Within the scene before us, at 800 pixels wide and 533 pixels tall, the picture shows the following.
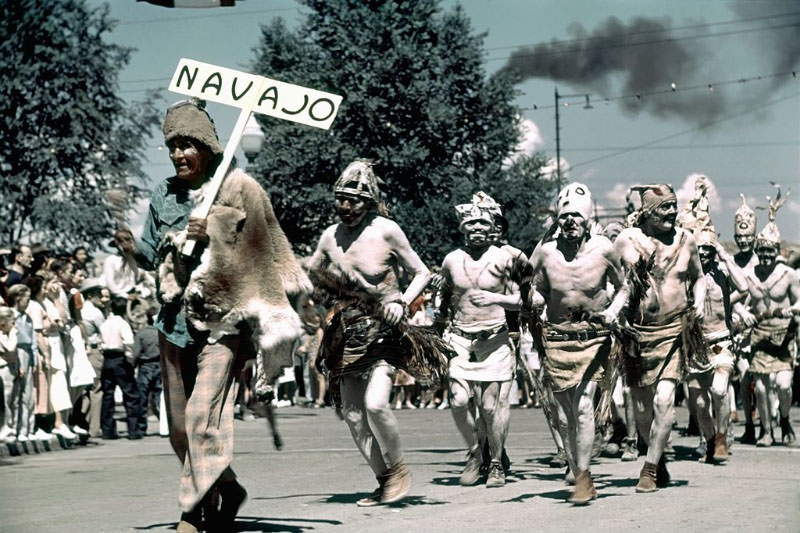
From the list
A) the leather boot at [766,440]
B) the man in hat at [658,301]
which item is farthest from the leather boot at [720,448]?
the man in hat at [658,301]

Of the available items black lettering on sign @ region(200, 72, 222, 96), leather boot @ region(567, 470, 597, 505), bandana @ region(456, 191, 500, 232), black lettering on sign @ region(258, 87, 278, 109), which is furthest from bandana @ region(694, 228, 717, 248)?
black lettering on sign @ region(200, 72, 222, 96)

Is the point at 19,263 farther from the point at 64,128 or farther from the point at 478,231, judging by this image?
the point at 64,128

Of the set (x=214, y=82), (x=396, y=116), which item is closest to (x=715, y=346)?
(x=214, y=82)

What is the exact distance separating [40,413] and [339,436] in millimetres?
3730

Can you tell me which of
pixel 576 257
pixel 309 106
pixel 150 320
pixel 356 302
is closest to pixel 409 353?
pixel 356 302

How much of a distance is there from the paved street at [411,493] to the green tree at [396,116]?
95.4 ft

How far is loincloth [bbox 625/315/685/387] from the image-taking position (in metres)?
11.6

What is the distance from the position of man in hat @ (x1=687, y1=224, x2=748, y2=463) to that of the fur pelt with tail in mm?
6374

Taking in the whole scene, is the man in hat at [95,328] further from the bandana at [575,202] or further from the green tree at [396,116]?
the green tree at [396,116]

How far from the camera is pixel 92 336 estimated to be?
18.8 meters

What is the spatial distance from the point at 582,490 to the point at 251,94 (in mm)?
3545

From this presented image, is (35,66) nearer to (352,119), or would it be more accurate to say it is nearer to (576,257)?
(352,119)

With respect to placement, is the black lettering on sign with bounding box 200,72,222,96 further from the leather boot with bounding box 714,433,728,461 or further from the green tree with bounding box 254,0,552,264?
the green tree with bounding box 254,0,552,264

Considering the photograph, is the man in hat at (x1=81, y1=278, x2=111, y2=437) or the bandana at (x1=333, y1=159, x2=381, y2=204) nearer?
the bandana at (x1=333, y1=159, x2=381, y2=204)
